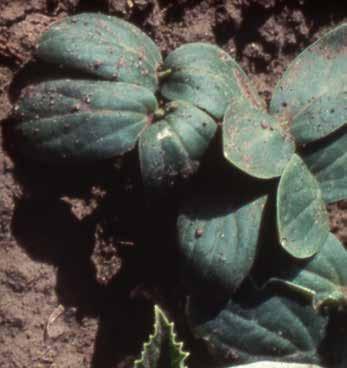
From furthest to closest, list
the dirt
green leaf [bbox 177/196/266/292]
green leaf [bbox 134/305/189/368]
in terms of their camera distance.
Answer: the dirt → green leaf [bbox 177/196/266/292] → green leaf [bbox 134/305/189/368]

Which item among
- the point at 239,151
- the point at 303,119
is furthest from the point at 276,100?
the point at 239,151

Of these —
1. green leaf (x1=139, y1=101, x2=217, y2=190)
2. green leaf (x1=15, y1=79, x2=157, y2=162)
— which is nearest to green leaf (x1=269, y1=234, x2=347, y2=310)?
green leaf (x1=139, y1=101, x2=217, y2=190)

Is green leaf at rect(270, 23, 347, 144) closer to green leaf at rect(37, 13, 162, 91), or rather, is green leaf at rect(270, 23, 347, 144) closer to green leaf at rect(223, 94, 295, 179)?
green leaf at rect(223, 94, 295, 179)

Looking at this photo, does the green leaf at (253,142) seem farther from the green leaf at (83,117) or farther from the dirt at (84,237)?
the dirt at (84,237)

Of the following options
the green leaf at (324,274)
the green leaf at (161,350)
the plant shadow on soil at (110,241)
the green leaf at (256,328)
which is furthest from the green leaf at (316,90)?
→ the green leaf at (161,350)

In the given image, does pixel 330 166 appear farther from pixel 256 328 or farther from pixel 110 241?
pixel 110 241

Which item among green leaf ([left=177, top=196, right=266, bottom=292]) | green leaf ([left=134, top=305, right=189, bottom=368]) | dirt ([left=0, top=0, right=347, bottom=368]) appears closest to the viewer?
green leaf ([left=134, top=305, right=189, bottom=368])

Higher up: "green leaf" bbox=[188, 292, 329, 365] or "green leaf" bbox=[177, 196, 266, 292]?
"green leaf" bbox=[177, 196, 266, 292]
